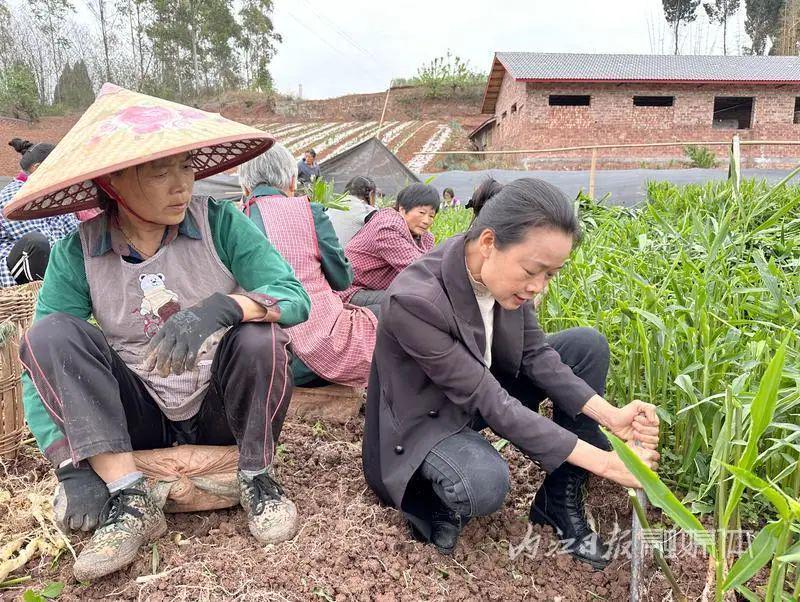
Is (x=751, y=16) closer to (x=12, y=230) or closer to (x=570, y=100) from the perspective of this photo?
(x=570, y=100)

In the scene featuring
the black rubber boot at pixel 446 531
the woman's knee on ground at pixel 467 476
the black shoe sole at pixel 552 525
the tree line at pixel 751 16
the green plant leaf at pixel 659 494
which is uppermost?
the tree line at pixel 751 16

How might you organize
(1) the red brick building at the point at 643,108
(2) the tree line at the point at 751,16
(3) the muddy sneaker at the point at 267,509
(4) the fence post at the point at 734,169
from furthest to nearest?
1. (2) the tree line at the point at 751,16
2. (1) the red brick building at the point at 643,108
3. (4) the fence post at the point at 734,169
4. (3) the muddy sneaker at the point at 267,509

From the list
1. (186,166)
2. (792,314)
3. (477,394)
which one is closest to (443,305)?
(477,394)

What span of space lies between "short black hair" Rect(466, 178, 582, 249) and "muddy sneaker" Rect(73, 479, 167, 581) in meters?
0.87

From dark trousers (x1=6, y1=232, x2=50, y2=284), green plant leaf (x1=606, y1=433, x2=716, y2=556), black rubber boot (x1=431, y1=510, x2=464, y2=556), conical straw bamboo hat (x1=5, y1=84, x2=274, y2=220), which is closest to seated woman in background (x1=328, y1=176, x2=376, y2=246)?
dark trousers (x1=6, y1=232, x2=50, y2=284)

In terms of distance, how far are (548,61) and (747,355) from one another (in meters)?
17.7

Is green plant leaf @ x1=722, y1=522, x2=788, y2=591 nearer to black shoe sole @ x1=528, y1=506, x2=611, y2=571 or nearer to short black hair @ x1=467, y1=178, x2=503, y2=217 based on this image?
black shoe sole @ x1=528, y1=506, x2=611, y2=571

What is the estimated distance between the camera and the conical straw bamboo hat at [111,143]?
1101mm

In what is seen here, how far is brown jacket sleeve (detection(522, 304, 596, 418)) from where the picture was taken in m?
1.31

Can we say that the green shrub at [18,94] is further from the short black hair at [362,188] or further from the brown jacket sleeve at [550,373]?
the brown jacket sleeve at [550,373]

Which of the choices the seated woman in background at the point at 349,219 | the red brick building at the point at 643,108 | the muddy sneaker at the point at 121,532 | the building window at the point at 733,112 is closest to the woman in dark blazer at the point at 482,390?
the muddy sneaker at the point at 121,532

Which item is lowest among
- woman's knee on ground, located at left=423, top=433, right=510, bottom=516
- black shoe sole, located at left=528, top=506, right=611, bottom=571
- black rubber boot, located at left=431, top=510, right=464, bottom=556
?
black shoe sole, located at left=528, top=506, right=611, bottom=571

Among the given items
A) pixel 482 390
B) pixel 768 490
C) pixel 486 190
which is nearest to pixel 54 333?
pixel 482 390

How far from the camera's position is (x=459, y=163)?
56.1ft
